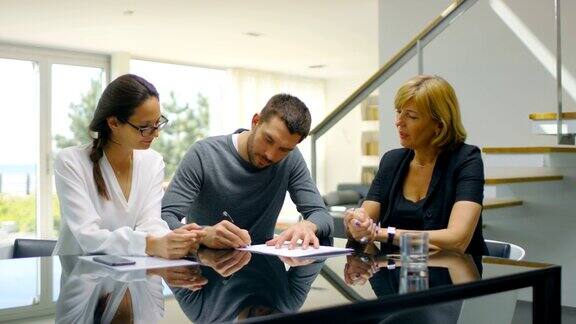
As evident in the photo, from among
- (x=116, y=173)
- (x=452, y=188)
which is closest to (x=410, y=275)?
(x=452, y=188)

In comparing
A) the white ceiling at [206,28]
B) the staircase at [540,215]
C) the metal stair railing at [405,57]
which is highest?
the white ceiling at [206,28]

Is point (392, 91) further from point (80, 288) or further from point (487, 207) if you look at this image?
point (80, 288)

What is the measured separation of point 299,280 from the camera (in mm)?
1467

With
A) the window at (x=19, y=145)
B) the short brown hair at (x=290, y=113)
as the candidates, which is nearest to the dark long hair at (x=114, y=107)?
the short brown hair at (x=290, y=113)

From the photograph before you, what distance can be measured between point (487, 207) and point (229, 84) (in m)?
7.16

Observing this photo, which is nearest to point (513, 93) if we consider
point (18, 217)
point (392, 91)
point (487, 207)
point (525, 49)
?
point (525, 49)

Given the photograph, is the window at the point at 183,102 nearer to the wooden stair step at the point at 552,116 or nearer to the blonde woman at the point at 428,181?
the wooden stair step at the point at 552,116

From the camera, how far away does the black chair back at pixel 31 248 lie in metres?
2.32

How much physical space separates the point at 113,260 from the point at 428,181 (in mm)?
1128

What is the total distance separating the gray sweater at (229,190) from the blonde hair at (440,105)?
1.53ft

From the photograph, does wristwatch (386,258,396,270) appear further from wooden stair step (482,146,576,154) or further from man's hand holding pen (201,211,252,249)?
wooden stair step (482,146,576,154)

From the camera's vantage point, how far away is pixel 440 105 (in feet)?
7.73

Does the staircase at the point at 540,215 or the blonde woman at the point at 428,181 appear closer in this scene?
the blonde woman at the point at 428,181

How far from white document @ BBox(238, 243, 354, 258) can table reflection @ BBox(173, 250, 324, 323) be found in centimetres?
6
